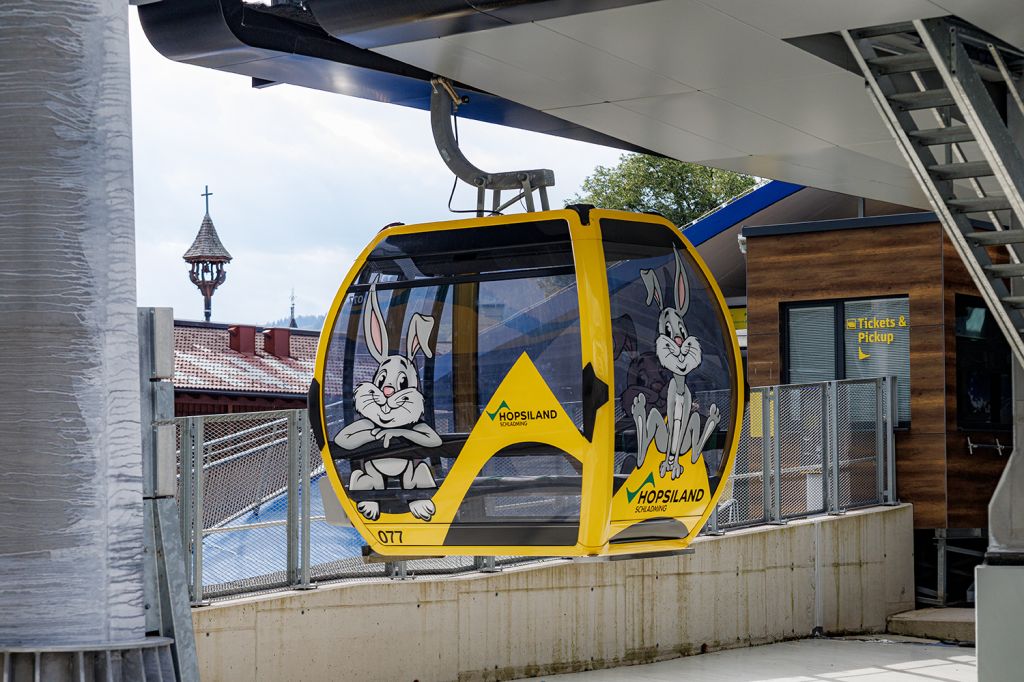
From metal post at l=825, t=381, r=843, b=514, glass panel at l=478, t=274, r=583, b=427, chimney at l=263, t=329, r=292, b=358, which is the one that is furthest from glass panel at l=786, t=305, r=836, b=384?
chimney at l=263, t=329, r=292, b=358

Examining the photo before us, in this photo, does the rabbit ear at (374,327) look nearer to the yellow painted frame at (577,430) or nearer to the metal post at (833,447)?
the yellow painted frame at (577,430)

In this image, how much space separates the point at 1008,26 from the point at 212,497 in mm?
6397

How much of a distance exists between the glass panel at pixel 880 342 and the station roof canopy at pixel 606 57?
7.24m

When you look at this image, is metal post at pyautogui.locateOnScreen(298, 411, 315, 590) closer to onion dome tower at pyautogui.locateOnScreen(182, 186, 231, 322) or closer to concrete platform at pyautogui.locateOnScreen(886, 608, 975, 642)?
concrete platform at pyautogui.locateOnScreen(886, 608, 975, 642)

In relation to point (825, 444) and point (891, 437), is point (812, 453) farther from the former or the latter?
→ point (891, 437)

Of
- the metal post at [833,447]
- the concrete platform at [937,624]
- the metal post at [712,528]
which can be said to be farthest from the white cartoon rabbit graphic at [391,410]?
the concrete platform at [937,624]

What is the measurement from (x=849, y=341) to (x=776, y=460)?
112 inches

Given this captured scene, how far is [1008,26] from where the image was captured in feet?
27.6

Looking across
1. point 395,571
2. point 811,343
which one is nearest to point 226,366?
point 811,343

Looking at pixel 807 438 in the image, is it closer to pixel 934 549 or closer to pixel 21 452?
pixel 934 549

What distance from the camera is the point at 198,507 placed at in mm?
10633

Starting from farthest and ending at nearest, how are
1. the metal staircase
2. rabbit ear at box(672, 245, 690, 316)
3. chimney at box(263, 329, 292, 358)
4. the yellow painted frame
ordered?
chimney at box(263, 329, 292, 358) < the metal staircase < rabbit ear at box(672, 245, 690, 316) < the yellow painted frame

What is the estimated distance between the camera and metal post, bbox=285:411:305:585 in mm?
11586

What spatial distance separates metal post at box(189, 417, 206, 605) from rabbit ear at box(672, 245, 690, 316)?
4.04 m
